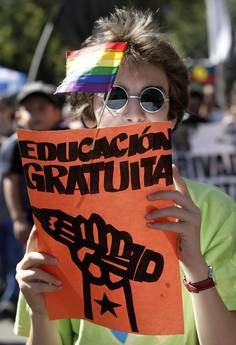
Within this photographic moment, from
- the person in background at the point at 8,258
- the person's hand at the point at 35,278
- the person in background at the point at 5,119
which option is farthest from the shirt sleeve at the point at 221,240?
the person in background at the point at 5,119

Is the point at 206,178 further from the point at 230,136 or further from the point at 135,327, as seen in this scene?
the point at 135,327

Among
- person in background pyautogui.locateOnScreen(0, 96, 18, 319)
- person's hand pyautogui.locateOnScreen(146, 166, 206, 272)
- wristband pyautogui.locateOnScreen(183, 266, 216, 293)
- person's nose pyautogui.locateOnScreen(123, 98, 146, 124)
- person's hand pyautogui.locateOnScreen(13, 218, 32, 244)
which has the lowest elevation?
person in background pyautogui.locateOnScreen(0, 96, 18, 319)

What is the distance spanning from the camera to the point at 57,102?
5.13 meters

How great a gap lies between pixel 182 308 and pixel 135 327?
0.36 ft

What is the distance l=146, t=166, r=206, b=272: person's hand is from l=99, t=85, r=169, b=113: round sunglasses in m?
0.30

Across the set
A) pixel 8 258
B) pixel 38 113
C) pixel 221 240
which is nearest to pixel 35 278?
pixel 221 240

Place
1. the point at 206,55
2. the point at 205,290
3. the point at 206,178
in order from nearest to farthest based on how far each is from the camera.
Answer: the point at 205,290 < the point at 206,178 < the point at 206,55

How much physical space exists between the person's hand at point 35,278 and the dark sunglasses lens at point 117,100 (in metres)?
0.35

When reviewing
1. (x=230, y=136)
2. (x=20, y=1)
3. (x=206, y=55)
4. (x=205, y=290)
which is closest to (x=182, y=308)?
(x=205, y=290)

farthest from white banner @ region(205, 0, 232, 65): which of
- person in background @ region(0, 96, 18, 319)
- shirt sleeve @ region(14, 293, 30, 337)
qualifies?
shirt sleeve @ region(14, 293, 30, 337)

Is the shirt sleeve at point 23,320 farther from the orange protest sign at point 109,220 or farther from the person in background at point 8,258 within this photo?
the person in background at point 8,258

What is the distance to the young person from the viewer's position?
147cm

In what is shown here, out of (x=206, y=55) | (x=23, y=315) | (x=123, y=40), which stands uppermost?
(x=123, y=40)

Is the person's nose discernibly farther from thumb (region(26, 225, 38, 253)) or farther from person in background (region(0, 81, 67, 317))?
person in background (region(0, 81, 67, 317))
